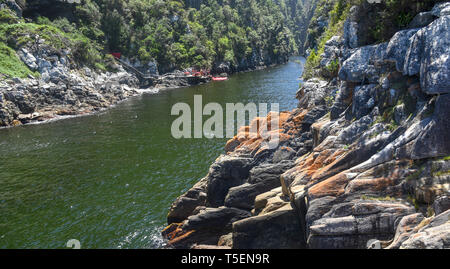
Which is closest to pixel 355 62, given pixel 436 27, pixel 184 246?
pixel 436 27

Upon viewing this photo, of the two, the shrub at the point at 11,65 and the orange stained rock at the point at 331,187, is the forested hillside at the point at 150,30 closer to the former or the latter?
the shrub at the point at 11,65

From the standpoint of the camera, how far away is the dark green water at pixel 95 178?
957 inches

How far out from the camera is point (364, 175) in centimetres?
1477

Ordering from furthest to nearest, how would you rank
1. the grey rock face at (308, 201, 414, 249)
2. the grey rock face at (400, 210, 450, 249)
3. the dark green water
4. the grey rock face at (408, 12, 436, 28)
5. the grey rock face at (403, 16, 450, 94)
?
the dark green water → the grey rock face at (408, 12, 436, 28) → the grey rock face at (308, 201, 414, 249) → the grey rock face at (403, 16, 450, 94) → the grey rock face at (400, 210, 450, 249)

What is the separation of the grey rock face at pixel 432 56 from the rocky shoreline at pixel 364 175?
0.04m

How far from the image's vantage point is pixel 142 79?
9506 centimetres

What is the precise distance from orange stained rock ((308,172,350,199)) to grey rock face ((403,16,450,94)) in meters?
5.20

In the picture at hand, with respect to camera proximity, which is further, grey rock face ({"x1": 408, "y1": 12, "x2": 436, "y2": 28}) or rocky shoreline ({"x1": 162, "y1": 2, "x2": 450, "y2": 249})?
grey rock face ({"x1": 408, "y1": 12, "x2": 436, "y2": 28})

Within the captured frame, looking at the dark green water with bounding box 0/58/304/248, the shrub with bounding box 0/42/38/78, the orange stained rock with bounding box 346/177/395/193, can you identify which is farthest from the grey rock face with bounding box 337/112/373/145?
the shrub with bounding box 0/42/38/78

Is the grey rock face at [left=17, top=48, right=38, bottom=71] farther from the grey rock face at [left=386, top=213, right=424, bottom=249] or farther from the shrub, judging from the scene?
the grey rock face at [left=386, top=213, right=424, bottom=249]

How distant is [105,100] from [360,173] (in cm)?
6611

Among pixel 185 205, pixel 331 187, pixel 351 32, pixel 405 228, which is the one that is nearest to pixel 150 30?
pixel 185 205

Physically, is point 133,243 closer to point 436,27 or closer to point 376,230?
point 376,230

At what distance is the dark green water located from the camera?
957 inches
